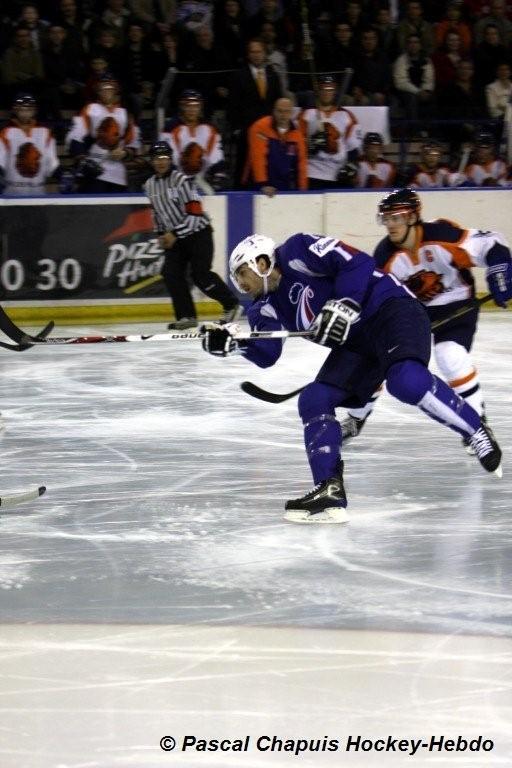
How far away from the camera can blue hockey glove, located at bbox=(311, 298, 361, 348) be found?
14.4 ft

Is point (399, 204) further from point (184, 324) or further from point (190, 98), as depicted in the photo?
point (190, 98)

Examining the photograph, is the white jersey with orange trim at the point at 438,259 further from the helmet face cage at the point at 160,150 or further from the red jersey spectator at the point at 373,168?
the red jersey spectator at the point at 373,168

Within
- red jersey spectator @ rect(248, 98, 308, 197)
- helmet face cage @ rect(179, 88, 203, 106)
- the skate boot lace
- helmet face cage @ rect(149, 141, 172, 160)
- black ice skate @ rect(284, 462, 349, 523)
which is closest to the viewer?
black ice skate @ rect(284, 462, 349, 523)

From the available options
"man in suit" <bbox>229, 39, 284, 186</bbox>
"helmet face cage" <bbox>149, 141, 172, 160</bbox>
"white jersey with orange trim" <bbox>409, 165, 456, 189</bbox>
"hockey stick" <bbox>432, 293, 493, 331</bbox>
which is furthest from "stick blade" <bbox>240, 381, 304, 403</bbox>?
"white jersey with orange trim" <bbox>409, 165, 456, 189</bbox>

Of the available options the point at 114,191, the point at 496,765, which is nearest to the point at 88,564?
the point at 496,765

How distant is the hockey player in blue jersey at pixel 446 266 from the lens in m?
5.30

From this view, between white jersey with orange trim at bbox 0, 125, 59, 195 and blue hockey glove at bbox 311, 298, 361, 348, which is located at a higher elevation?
blue hockey glove at bbox 311, 298, 361, 348

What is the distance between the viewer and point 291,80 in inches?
404

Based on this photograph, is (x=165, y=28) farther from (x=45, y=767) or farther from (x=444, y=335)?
(x=45, y=767)

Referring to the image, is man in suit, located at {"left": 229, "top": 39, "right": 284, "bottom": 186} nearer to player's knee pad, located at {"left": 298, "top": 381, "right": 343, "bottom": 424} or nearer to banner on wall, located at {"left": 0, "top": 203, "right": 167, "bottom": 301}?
banner on wall, located at {"left": 0, "top": 203, "right": 167, "bottom": 301}

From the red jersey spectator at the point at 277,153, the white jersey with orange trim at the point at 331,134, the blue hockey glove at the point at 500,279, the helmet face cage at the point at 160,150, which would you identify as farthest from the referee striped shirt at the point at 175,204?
the blue hockey glove at the point at 500,279

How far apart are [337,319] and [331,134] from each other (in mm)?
5625

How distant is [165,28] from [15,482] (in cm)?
573

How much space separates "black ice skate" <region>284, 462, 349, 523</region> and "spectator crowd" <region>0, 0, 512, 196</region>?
523cm
